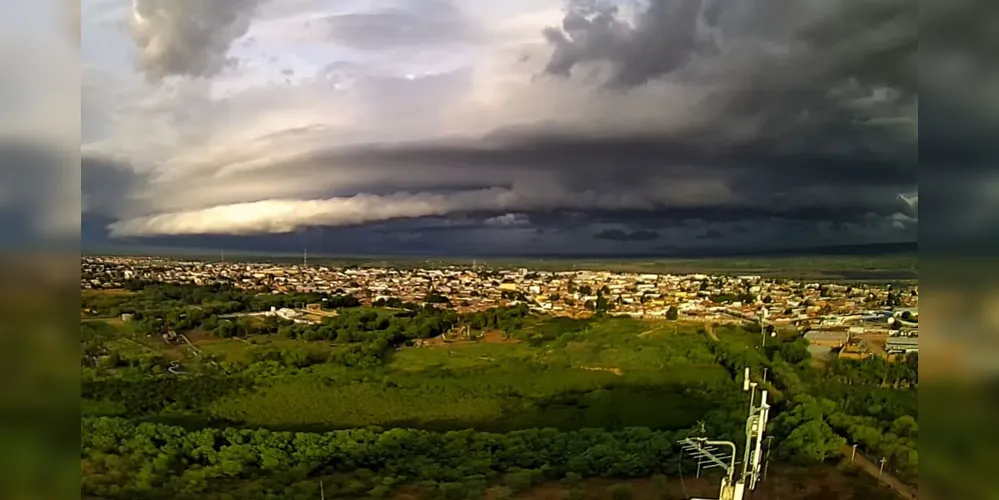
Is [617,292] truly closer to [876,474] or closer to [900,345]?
[900,345]

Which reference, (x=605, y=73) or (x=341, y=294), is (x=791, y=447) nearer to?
(x=605, y=73)

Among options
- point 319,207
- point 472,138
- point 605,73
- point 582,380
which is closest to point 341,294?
point 319,207

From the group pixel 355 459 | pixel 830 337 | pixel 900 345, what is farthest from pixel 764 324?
pixel 355 459

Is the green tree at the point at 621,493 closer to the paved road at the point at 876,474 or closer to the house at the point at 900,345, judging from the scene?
the paved road at the point at 876,474

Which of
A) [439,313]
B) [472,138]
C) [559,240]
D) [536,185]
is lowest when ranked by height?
[439,313]

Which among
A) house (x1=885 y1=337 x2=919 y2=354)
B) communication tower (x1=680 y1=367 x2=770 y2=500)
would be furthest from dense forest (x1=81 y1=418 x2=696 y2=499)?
house (x1=885 y1=337 x2=919 y2=354)
